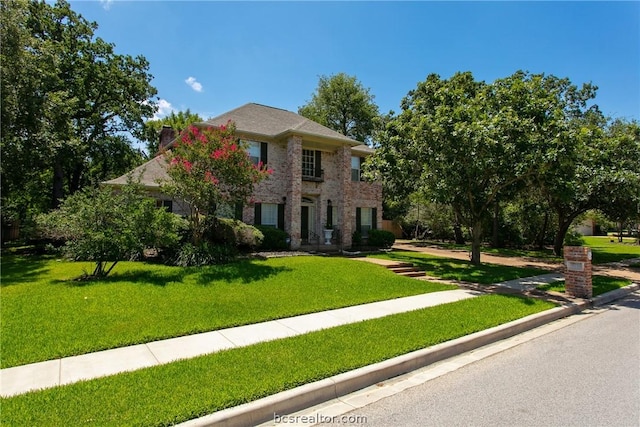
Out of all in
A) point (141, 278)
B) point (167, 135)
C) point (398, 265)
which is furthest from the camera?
point (167, 135)

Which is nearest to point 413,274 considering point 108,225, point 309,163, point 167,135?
point 309,163

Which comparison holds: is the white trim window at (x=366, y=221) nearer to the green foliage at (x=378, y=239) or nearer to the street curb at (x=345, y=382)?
the green foliage at (x=378, y=239)

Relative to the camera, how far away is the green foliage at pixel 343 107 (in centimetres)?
3884

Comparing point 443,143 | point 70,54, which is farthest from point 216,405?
point 70,54

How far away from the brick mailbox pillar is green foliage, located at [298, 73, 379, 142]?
3035cm

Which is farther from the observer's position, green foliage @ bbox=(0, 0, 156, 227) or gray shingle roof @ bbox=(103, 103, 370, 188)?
gray shingle roof @ bbox=(103, 103, 370, 188)

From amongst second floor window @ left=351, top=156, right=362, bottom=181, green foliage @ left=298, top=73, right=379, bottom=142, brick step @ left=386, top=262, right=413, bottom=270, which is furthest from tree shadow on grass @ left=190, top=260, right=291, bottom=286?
green foliage @ left=298, top=73, right=379, bottom=142

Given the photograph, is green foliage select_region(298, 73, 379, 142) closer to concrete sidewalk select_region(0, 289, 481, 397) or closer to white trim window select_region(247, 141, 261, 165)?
white trim window select_region(247, 141, 261, 165)

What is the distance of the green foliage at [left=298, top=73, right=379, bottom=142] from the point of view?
38844 millimetres

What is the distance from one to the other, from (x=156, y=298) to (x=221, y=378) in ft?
15.0

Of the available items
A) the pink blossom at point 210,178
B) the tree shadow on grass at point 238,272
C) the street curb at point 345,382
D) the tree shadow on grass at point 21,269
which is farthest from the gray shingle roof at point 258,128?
the street curb at point 345,382

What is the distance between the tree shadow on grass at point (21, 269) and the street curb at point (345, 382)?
9662 millimetres

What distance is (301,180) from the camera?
736 inches

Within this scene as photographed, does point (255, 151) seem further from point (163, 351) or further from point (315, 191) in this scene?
point (163, 351)
